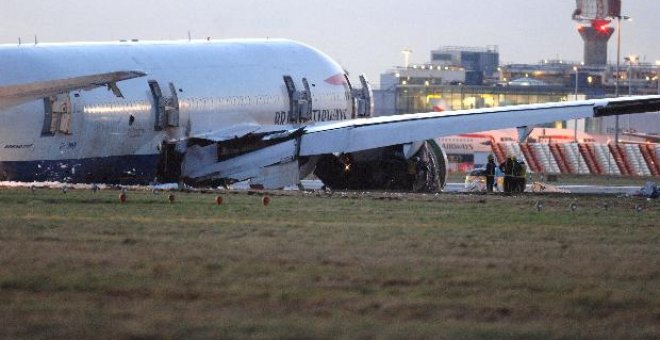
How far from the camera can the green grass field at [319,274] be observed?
49.9 feet

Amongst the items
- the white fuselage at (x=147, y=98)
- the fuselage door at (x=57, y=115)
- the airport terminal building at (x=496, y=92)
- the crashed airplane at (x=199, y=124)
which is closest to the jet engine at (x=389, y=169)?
the crashed airplane at (x=199, y=124)

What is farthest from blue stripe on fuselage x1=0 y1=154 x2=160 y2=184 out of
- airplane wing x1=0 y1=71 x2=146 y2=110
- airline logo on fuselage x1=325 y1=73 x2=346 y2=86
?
airline logo on fuselage x1=325 y1=73 x2=346 y2=86

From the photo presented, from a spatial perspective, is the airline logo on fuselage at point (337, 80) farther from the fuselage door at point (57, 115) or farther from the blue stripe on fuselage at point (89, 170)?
the fuselage door at point (57, 115)

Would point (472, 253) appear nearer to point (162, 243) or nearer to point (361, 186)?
point (162, 243)

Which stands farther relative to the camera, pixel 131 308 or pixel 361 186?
pixel 361 186

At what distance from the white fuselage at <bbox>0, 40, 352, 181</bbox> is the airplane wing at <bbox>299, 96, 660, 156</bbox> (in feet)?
9.24

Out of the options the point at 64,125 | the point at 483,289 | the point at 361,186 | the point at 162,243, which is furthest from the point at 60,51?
the point at 483,289

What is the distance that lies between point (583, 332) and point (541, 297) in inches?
83.4

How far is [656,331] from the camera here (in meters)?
15.2

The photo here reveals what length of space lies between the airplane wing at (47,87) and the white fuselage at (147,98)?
232 cm

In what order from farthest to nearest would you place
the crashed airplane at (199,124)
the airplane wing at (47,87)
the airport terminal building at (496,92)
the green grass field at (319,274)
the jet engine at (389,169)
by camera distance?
1. the airport terminal building at (496,92)
2. the jet engine at (389,169)
3. the crashed airplane at (199,124)
4. the airplane wing at (47,87)
5. the green grass field at (319,274)

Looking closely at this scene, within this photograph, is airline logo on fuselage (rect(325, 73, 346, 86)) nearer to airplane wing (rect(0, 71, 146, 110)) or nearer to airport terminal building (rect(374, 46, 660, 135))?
airplane wing (rect(0, 71, 146, 110))

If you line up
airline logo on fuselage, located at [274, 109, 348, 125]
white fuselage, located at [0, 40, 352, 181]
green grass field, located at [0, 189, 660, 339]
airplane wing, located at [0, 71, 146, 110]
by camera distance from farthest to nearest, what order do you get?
airline logo on fuselage, located at [274, 109, 348, 125] < white fuselage, located at [0, 40, 352, 181] < airplane wing, located at [0, 71, 146, 110] < green grass field, located at [0, 189, 660, 339]

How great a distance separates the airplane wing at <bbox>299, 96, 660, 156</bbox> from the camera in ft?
132
